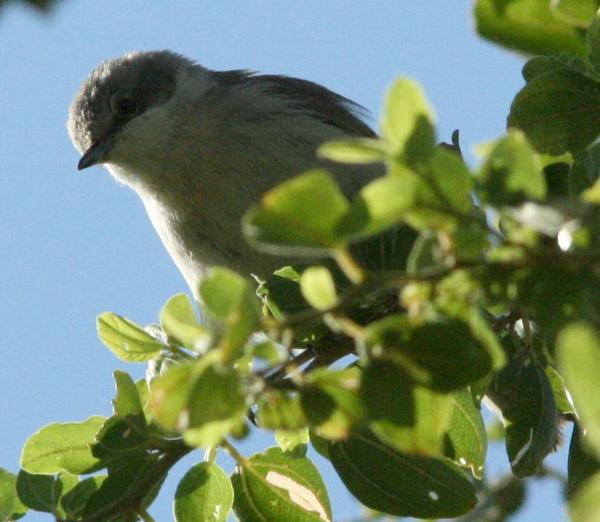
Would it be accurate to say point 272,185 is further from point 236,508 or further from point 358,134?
point 236,508

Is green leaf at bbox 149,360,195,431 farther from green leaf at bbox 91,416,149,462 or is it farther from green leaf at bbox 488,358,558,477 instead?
green leaf at bbox 488,358,558,477

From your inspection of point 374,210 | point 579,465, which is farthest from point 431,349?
point 579,465

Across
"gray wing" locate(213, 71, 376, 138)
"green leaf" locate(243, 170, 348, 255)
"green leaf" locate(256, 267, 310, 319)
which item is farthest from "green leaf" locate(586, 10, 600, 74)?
"gray wing" locate(213, 71, 376, 138)

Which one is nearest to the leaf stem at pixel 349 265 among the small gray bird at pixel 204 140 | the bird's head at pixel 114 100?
the small gray bird at pixel 204 140

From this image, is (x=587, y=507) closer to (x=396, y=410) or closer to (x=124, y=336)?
(x=396, y=410)

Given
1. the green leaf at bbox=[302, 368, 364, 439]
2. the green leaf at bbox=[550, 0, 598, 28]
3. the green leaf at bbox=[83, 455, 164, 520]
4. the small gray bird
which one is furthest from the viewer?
the small gray bird

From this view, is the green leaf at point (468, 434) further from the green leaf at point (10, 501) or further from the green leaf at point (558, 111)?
the green leaf at point (10, 501)

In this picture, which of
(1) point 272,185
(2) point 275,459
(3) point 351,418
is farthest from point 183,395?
(1) point 272,185
